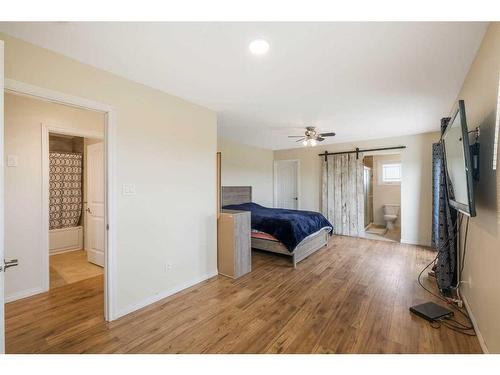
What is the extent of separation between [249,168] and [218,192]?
9.93 ft

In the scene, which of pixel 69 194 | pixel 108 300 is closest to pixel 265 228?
pixel 108 300

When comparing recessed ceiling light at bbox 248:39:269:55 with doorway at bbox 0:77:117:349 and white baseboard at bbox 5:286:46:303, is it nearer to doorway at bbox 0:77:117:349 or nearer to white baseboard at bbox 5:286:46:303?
doorway at bbox 0:77:117:349

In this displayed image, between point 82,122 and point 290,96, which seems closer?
point 290,96

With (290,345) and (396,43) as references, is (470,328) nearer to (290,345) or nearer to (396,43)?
(290,345)

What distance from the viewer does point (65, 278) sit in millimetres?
3199

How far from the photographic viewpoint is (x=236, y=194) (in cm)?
581

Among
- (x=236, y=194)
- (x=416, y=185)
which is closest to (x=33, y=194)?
(x=236, y=194)

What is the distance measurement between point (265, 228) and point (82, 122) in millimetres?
3217

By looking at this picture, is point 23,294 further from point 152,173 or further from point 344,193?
point 344,193

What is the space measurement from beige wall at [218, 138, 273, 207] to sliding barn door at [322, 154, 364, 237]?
1.68 metres

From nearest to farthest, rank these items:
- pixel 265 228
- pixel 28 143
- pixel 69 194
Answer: pixel 28 143
pixel 265 228
pixel 69 194

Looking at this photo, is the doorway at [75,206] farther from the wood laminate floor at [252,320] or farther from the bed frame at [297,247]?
the bed frame at [297,247]

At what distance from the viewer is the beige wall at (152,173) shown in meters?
1.95

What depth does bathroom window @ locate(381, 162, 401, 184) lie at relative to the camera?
6.91 m
